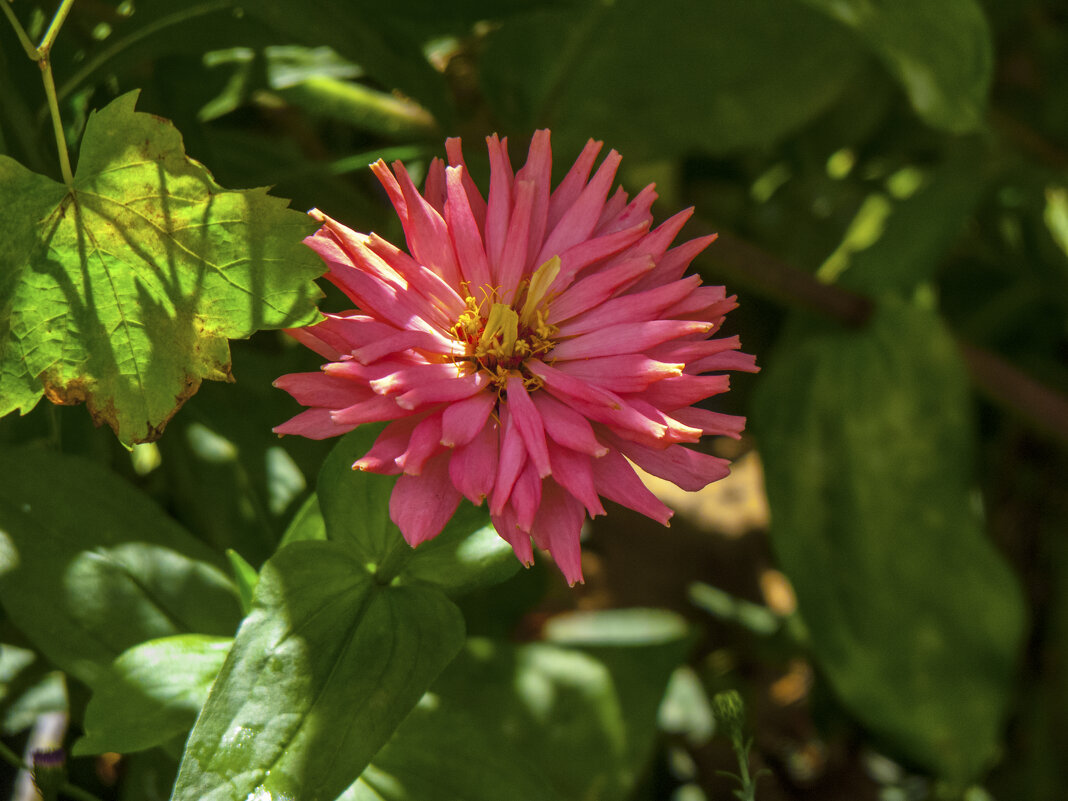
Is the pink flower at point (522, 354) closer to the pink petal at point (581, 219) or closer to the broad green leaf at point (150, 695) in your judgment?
the pink petal at point (581, 219)

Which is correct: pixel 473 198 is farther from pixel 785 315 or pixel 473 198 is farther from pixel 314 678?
pixel 785 315

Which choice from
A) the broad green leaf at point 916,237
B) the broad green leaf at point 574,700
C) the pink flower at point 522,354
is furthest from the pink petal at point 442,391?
the broad green leaf at point 916,237

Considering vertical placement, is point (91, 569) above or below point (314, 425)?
below

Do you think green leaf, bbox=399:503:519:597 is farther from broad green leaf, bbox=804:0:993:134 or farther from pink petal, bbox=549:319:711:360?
broad green leaf, bbox=804:0:993:134

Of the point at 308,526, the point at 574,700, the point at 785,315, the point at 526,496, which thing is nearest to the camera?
the point at 526,496

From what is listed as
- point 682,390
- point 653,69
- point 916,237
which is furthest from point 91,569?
point 916,237

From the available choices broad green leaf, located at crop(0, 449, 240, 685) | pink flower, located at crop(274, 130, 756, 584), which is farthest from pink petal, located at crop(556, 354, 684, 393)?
broad green leaf, located at crop(0, 449, 240, 685)

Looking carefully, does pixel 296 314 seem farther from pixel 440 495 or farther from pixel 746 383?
pixel 746 383

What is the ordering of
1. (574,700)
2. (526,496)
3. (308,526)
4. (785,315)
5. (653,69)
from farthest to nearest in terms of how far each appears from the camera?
1. (785,315)
2. (653,69)
3. (574,700)
4. (308,526)
5. (526,496)
